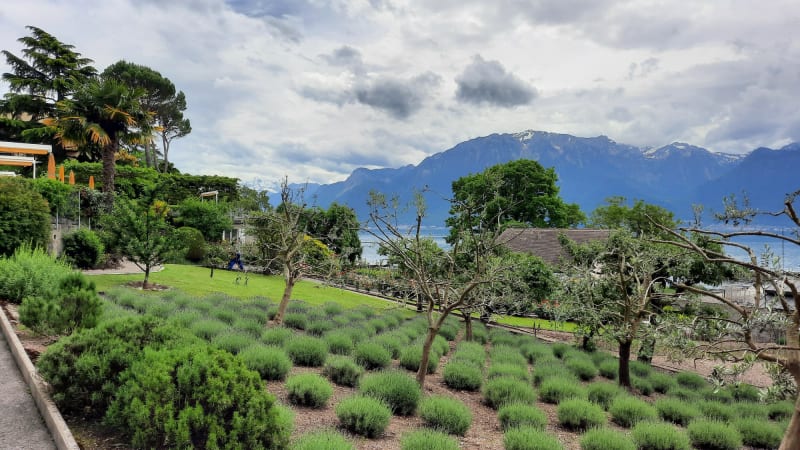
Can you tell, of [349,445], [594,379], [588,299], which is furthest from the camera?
[594,379]

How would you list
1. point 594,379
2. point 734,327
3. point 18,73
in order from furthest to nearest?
point 18,73, point 594,379, point 734,327

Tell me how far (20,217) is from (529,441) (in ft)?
63.7

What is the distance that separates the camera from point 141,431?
4.28 meters

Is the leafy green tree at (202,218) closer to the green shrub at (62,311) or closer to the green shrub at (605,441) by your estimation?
the green shrub at (62,311)

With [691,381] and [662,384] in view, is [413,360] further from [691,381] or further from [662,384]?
[691,381]

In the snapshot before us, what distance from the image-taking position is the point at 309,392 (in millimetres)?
6887

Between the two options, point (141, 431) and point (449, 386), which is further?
point (449, 386)

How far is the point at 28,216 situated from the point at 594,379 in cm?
2101

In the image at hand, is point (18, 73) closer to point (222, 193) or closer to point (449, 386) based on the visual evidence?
point (222, 193)

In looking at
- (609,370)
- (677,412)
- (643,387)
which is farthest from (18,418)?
(609,370)

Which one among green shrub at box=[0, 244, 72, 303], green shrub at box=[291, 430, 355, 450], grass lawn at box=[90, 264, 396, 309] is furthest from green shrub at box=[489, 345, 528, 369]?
green shrub at box=[0, 244, 72, 303]

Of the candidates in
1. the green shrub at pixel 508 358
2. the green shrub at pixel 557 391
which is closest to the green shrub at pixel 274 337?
the green shrub at pixel 508 358

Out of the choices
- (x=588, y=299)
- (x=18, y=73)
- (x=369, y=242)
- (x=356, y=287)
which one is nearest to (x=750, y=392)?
(x=588, y=299)

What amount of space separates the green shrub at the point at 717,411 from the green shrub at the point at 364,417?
7501mm
